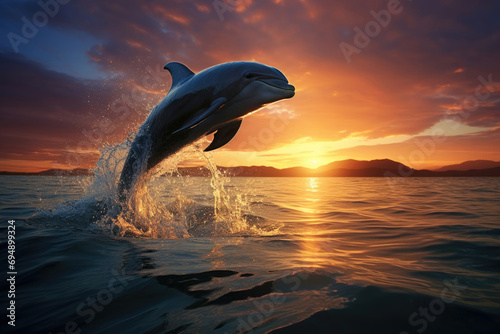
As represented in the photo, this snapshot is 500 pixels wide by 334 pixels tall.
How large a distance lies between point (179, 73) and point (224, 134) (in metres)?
1.80

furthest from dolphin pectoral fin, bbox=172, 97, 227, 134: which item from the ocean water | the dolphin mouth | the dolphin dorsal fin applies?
the ocean water

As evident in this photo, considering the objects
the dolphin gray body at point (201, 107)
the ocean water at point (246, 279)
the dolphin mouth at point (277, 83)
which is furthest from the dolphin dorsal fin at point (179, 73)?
the ocean water at point (246, 279)

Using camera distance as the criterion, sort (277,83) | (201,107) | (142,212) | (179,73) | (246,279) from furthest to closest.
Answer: (142,212) < (179,73) < (201,107) < (277,83) < (246,279)

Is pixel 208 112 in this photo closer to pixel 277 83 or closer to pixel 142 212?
pixel 277 83

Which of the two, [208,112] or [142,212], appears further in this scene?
[142,212]

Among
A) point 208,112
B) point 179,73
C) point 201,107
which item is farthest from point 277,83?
point 179,73

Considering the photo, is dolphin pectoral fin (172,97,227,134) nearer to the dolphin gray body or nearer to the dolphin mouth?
the dolphin gray body

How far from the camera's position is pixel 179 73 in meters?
6.47

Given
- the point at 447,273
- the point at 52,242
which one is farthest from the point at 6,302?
the point at 447,273

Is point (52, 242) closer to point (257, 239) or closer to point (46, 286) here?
point (46, 286)

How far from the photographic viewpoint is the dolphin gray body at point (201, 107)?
16.8 ft

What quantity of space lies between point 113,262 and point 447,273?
187 inches

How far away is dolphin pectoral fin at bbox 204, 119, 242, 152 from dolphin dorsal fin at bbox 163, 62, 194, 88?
4.58ft

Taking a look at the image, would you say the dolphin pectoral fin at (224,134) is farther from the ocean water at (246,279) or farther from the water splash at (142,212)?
the ocean water at (246,279)
